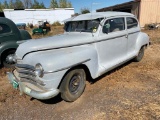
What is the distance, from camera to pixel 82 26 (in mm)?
4578

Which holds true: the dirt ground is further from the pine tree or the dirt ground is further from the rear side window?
the pine tree

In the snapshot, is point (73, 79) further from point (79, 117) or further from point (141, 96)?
point (141, 96)

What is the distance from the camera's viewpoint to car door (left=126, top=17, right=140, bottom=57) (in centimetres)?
536

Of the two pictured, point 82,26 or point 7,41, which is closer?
point 82,26

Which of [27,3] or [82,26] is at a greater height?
[27,3]

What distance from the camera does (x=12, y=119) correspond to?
3287 millimetres

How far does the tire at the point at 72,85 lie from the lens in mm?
3387

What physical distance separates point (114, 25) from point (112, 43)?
1.91 ft

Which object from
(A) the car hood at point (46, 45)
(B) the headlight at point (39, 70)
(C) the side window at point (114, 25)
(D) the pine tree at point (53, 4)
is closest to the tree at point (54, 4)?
(D) the pine tree at point (53, 4)

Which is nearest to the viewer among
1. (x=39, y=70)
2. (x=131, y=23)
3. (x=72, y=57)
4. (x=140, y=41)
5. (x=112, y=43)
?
(x=39, y=70)

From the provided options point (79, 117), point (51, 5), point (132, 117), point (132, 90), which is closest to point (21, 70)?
point (79, 117)

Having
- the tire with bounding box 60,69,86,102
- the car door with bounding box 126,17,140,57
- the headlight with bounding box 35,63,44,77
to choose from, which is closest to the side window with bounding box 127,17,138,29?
the car door with bounding box 126,17,140,57

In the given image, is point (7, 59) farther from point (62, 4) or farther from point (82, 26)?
point (62, 4)

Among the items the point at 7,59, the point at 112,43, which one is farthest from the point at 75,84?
the point at 7,59
